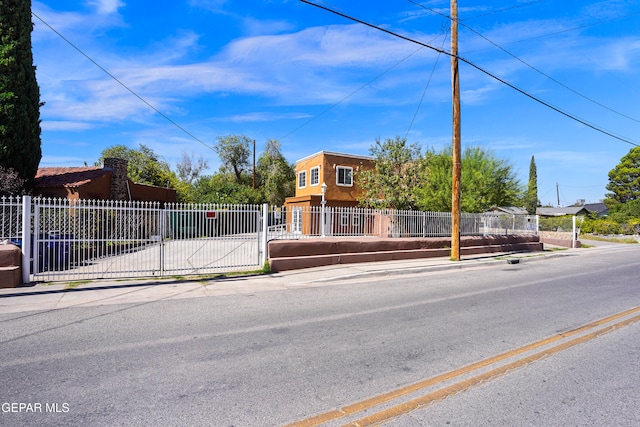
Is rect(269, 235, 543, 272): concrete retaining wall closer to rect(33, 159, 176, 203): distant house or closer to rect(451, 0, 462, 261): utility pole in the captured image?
rect(451, 0, 462, 261): utility pole

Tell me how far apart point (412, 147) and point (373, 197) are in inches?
151

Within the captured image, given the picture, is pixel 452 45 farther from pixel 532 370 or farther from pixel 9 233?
pixel 9 233

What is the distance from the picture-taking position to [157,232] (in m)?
10.9

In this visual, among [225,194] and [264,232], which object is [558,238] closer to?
[264,232]

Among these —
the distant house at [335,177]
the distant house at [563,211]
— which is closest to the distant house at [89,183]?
the distant house at [335,177]

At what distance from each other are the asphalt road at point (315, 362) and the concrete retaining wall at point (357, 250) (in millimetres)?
4498

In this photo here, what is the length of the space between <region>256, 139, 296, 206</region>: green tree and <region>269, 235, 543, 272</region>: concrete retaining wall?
28835 millimetres

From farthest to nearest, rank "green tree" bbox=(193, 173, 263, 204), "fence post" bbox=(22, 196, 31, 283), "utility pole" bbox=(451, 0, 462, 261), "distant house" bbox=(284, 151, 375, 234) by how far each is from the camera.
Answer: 1. "green tree" bbox=(193, 173, 263, 204)
2. "distant house" bbox=(284, 151, 375, 234)
3. "utility pole" bbox=(451, 0, 462, 261)
4. "fence post" bbox=(22, 196, 31, 283)

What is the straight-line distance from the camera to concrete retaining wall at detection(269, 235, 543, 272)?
1241 cm

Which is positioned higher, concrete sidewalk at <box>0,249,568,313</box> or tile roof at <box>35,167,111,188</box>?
tile roof at <box>35,167,111,188</box>

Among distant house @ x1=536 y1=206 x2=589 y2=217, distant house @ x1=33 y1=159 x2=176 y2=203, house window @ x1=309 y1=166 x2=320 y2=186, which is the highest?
house window @ x1=309 y1=166 x2=320 y2=186

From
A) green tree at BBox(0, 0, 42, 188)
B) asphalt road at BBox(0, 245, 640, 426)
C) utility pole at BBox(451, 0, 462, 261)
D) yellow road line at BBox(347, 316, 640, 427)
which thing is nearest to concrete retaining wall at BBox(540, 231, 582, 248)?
utility pole at BBox(451, 0, 462, 261)

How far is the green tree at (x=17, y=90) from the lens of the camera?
15.6 meters

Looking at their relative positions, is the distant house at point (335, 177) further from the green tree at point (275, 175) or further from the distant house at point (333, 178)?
the green tree at point (275, 175)
